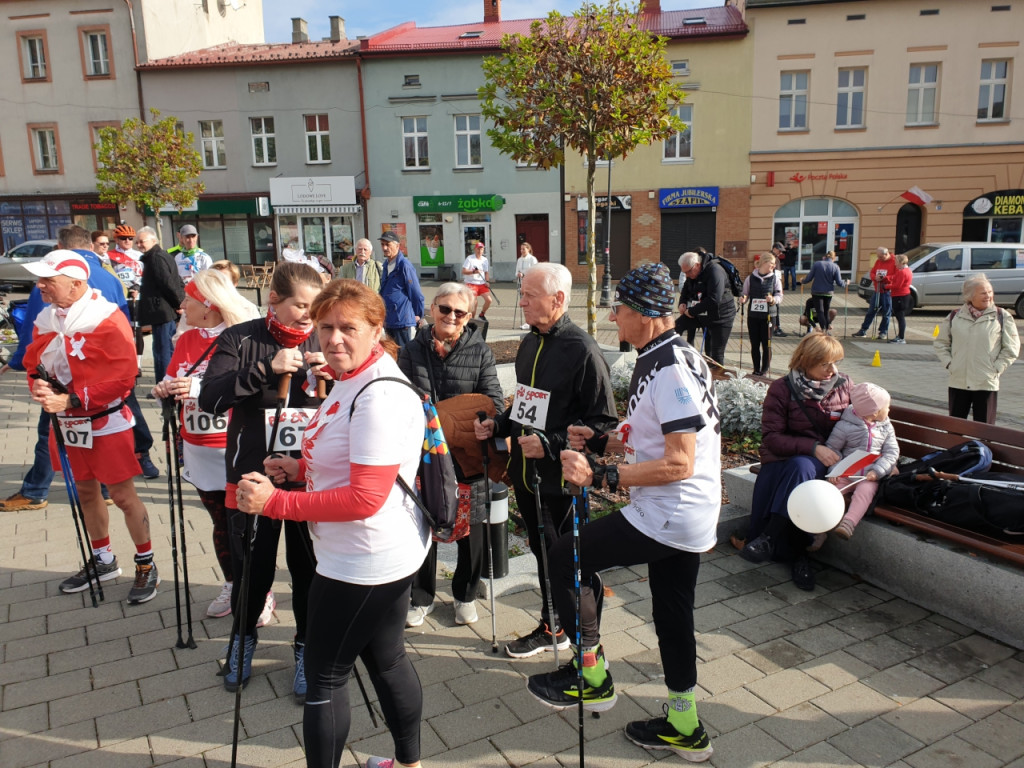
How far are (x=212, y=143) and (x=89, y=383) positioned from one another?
28955 millimetres

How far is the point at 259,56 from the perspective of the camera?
2886cm

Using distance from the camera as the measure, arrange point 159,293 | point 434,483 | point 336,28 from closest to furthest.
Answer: point 434,483, point 159,293, point 336,28

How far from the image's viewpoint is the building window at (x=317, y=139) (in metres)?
29.2

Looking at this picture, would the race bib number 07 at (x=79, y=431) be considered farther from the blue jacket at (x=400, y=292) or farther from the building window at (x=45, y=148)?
the building window at (x=45, y=148)

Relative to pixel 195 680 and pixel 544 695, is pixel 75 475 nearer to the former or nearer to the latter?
pixel 195 680

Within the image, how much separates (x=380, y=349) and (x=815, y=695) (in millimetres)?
2584

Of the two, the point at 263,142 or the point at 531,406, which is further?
the point at 263,142

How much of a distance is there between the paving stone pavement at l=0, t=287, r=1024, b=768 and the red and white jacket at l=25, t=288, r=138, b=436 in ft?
3.80

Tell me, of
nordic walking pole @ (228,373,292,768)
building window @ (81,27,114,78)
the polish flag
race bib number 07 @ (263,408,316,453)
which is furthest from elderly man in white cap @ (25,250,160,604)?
building window @ (81,27,114,78)

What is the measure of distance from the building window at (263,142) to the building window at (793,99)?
19425 millimetres

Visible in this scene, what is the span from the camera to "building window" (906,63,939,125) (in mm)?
25562

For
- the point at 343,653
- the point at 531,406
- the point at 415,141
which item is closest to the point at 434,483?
the point at 343,653

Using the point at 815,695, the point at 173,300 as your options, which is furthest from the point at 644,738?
the point at 173,300

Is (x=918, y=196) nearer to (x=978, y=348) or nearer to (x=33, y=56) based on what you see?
(x=978, y=348)
